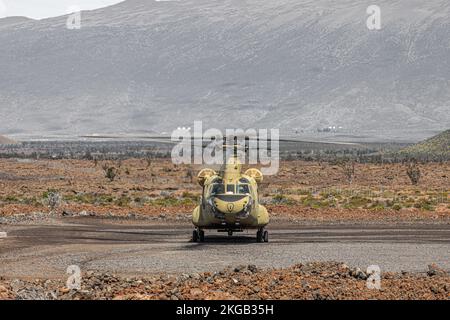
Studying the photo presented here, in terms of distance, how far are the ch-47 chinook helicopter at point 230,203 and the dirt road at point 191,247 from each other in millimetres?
761

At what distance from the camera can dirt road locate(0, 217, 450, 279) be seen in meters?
24.5

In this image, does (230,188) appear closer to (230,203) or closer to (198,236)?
(230,203)

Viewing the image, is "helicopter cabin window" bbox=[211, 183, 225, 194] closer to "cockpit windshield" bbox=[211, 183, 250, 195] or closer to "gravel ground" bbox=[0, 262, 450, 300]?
"cockpit windshield" bbox=[211, 183, 250, 195]

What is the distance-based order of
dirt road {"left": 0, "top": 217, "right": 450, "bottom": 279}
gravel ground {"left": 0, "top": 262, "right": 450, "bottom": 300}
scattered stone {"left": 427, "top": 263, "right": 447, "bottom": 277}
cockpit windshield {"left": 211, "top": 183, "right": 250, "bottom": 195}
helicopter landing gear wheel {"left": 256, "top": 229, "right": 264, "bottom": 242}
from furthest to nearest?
helicopter landing gear wheel {"left": 256, "top": 229, "right": 264, "bottom": 242} < cockpit windshield {"left": 211, "top": 183, "right": 250, "bottom": 195} < dirt road {"left": 0, "top": 217, "right": 450, "bottom": 279} < scattered stone {"left": 427, "top": 263, "right": 447, "bottom": 277} < gravel ground {"left": 0, "top": 262, "right": 450, "bottom": 300}

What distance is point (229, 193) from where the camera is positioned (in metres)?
28.5

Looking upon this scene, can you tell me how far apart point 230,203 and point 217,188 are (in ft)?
2.50

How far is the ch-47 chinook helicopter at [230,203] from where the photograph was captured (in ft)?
92.7

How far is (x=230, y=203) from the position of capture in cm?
2817

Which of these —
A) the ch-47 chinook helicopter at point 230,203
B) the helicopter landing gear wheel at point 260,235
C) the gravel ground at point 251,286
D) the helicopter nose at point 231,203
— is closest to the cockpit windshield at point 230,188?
the ch-47 chinook helicopter at point 230,203

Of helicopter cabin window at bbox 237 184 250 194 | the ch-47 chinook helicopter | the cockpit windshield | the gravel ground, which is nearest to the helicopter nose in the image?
the ch-47 chinook helicopter

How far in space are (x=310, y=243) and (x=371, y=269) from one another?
27.5 feet

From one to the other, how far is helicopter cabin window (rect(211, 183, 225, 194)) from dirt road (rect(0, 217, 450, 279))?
1.71 m
